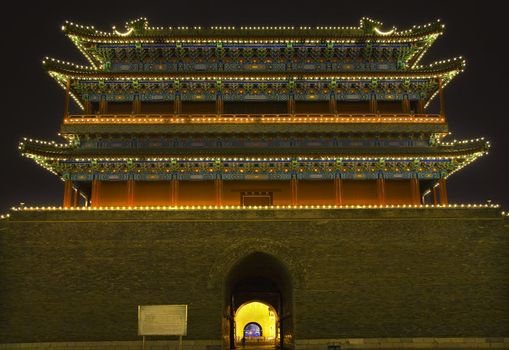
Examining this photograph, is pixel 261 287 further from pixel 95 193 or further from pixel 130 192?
pixel 95 193

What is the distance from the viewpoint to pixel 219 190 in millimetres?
26906

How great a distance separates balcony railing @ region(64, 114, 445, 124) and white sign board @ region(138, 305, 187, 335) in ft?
38.1

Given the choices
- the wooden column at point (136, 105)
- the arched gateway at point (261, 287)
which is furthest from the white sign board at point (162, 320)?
the wooden column at point (136, 105)

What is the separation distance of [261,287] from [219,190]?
882 cm

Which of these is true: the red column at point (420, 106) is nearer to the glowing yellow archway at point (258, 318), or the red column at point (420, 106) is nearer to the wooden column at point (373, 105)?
the wooden column at point (373, 105)

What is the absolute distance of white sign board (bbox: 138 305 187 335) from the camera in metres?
18.0

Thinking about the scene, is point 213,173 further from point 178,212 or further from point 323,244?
point 323,244

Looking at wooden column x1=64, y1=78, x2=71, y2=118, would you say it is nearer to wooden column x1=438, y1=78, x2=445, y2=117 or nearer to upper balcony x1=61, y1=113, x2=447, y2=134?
upper balcony x1=61, y1=113, x2=447, y2=134

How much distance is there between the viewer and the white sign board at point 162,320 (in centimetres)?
1800

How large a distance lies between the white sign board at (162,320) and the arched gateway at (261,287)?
6213mm

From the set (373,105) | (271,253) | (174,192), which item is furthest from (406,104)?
(174,192)

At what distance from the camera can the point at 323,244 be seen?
24.5 metres

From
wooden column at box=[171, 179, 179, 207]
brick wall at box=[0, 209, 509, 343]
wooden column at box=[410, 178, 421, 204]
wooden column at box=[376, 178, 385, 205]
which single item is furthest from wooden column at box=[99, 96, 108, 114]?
wooden column at box=[410, 178, 421, 204]

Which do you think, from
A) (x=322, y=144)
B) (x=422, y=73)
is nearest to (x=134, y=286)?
(x=322, y=144)
